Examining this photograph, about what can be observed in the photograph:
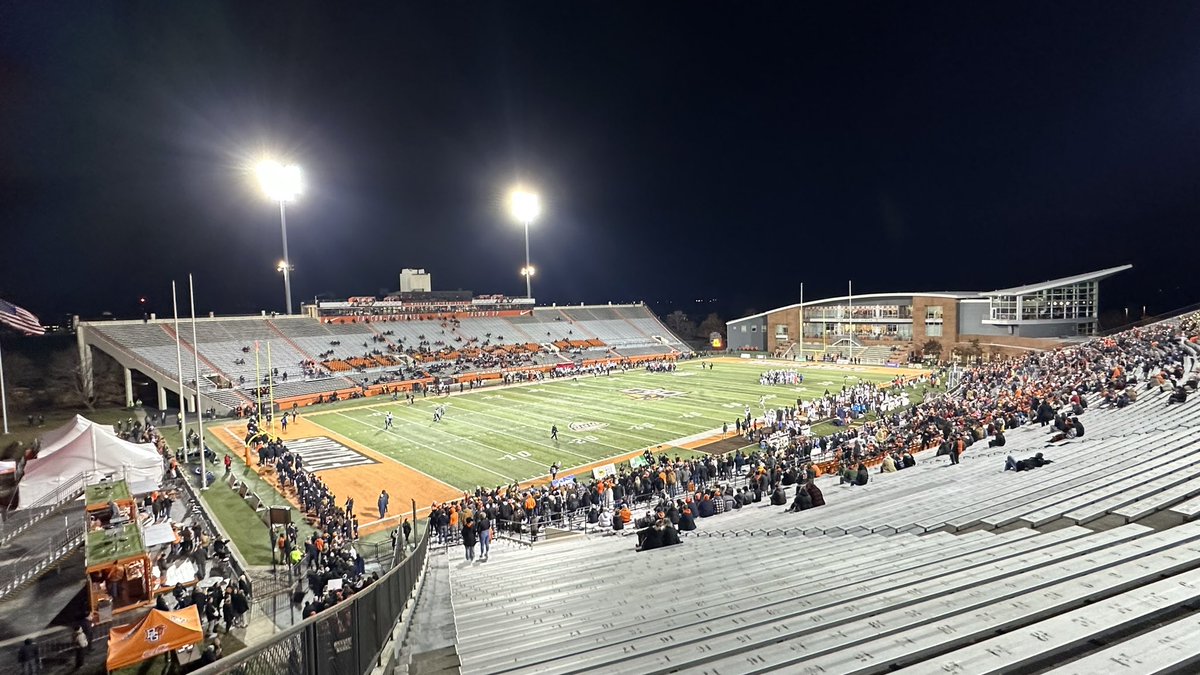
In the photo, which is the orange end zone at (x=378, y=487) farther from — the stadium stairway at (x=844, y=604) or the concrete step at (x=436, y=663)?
the concrete step at (x=436, y=663)

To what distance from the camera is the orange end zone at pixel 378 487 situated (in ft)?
64.3

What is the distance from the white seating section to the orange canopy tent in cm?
417

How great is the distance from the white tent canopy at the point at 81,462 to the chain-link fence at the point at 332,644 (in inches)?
677

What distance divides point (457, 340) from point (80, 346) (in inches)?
1081

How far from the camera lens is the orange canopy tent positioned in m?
9.28

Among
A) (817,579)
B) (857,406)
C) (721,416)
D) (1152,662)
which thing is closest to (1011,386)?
(857,406)

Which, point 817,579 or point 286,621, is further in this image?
point 286,621

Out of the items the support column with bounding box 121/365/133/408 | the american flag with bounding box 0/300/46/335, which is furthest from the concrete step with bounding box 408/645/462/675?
the support column with bounding box 121/365/133/408

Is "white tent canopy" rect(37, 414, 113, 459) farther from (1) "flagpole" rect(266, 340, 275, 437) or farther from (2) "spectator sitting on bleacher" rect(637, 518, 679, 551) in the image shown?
(2) "spectator sitting on bleacher" rect(637, 518, 679, 551)

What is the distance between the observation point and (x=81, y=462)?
717 inches

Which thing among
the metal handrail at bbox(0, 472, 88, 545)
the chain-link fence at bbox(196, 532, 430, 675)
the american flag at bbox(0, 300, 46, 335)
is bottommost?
the metal handrail at bbox(0, 472, 88, 545)

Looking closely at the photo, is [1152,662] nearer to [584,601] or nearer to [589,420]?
[584,601]

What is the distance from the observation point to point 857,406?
106 feet

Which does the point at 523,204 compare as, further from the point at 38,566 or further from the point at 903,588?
the point at 903,588
